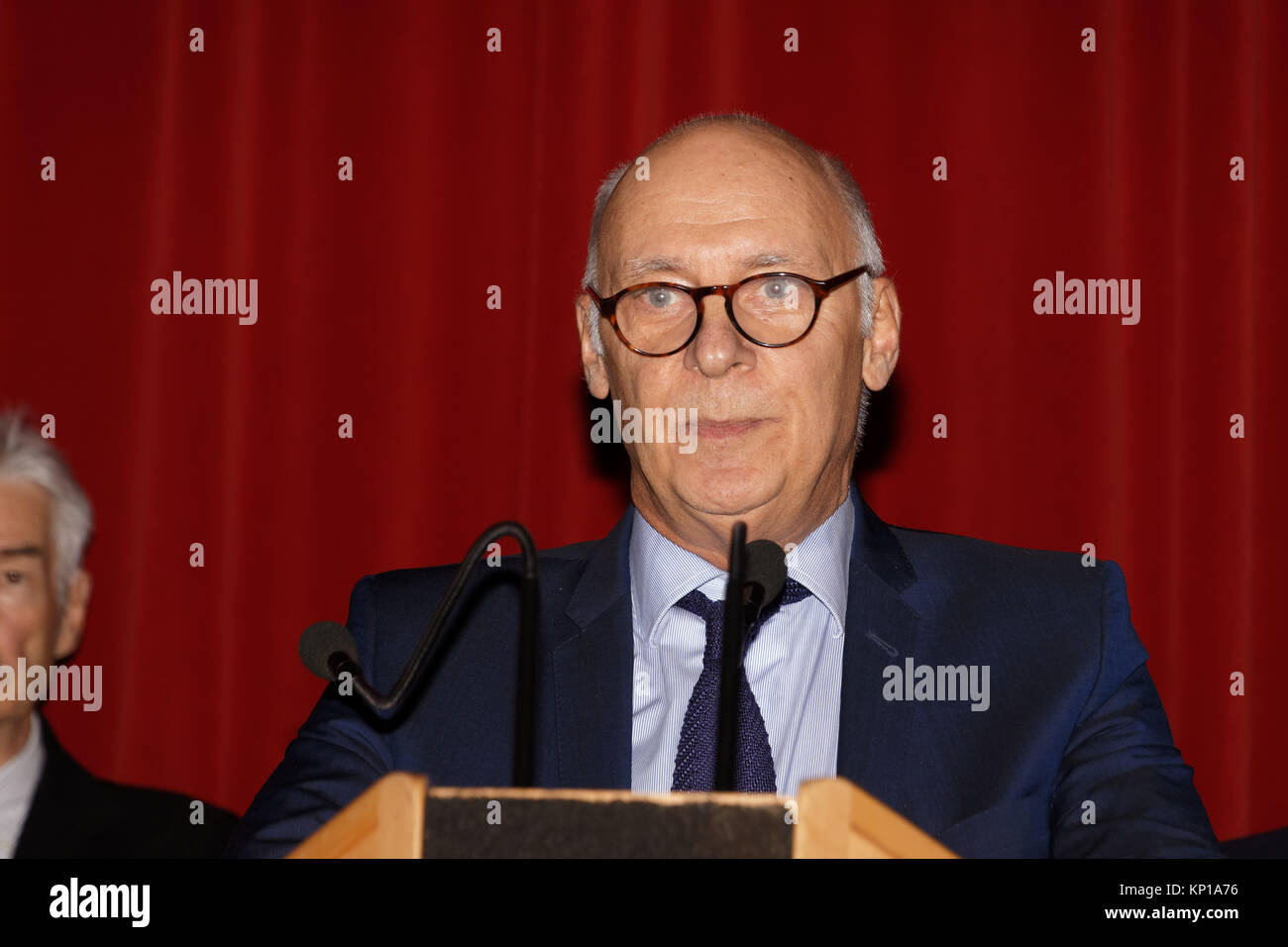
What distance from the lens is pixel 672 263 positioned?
1900 mm

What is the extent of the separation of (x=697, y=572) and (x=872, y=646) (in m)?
0.28

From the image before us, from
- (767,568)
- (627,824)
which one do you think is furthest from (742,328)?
(627,824)

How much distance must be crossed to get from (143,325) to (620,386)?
1.27m

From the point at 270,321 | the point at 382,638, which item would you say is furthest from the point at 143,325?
the point at 382,638

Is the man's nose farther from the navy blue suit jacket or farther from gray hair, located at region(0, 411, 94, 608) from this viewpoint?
gray hair, located at region(0, 411, 94, 608)

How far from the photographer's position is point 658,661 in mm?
1853

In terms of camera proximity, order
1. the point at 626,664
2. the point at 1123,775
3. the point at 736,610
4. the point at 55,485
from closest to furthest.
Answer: the point at 736,610 → the point at 1123,775 → the point at 626,664 → the point at 55,485

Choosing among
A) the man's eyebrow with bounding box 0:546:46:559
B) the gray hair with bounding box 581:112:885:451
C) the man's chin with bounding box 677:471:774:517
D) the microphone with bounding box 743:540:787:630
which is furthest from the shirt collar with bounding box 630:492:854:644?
the man's eyebrow with bounding box 0:546:46:559

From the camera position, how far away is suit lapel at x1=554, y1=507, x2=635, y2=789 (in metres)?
1.69

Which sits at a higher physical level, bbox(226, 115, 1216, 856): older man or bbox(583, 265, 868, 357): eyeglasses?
bbox(583, 265, 868, 357): eyeglasses

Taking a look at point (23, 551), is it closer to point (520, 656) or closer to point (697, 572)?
point (697, 572)

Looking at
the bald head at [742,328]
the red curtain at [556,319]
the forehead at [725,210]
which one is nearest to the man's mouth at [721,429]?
the bald head at [742,328]

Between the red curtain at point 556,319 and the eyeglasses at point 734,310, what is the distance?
734 millimetres
